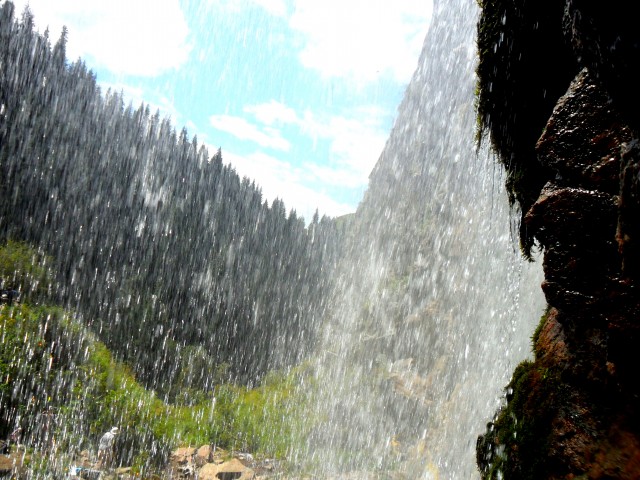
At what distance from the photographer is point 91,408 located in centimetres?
1864

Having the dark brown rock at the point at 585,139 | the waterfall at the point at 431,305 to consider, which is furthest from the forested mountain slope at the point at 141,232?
the dark brown rock at the point at 585,139

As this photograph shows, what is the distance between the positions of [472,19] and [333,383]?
31.6 m

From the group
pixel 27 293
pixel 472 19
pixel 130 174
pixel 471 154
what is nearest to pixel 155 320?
pixel 27 293

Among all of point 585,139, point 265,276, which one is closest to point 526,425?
point 585,139

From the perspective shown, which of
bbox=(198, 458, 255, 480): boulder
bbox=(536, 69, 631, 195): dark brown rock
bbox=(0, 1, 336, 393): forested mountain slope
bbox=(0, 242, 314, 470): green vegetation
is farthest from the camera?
bbox=(0, 1, 336, 393): forested mountain slope

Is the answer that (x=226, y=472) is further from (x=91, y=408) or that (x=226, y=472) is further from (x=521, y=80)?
(x=521, y=80)

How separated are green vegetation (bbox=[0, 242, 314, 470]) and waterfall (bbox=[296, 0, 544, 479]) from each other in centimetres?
361

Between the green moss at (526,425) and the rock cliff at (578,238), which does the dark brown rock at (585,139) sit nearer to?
the rock cliff at (578,238)

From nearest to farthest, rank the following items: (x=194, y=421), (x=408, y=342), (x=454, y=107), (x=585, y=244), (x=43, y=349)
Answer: (x=585, y=244) → (x=43, y=349) → (x=194, y=421) → (x=408, y=342) → (x=454, y=107)

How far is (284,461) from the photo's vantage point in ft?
67.9

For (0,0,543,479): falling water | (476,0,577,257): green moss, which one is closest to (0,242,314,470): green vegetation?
(0,0,543,479): falling water

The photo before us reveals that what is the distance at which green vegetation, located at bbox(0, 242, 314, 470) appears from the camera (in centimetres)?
1702

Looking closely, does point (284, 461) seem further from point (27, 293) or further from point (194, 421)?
point (27, 293)

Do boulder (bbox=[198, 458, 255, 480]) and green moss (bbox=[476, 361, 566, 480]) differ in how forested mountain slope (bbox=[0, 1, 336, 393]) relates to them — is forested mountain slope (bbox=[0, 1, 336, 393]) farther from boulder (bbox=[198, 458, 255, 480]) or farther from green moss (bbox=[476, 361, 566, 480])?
green moss (bbox=[476, 361, 566, 480])
